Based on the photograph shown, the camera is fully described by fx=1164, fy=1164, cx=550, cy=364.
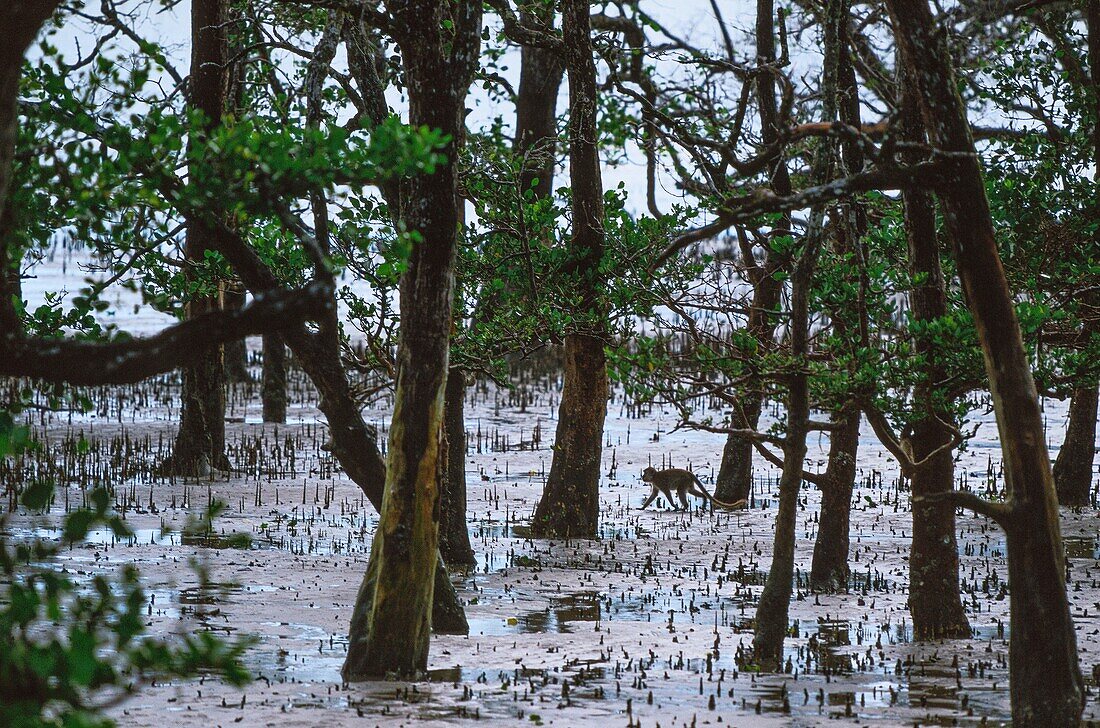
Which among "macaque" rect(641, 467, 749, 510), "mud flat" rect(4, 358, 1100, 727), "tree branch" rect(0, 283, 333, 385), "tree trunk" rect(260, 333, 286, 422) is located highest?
"tree trunk" rect(260, 333, 286, 422)

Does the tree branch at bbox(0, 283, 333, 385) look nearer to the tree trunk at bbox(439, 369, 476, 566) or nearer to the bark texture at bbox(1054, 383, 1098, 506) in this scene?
the tree trunk at bbox(439, 369, 476, 566)

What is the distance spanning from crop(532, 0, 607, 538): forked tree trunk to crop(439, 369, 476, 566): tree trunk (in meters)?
1.91

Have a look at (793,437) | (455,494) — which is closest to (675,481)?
(455,494)

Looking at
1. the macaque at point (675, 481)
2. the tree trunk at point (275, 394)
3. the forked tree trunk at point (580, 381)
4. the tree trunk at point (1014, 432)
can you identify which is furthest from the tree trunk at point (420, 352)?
the tree trunk at point (275, 394)

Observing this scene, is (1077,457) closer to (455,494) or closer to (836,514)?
(836,514)

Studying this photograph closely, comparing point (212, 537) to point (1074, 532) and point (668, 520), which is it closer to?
point (668, 520)

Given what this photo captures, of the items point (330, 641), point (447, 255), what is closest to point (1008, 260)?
point (447, 255)

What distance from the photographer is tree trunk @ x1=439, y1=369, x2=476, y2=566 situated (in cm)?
1004

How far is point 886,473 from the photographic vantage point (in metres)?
16.0

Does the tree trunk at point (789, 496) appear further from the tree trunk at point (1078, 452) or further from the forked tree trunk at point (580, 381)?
the tree trunk at point (1078, 452)

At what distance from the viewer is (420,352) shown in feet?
21.0

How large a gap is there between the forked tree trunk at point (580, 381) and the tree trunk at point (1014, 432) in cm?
565

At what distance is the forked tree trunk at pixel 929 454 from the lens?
6992 mm

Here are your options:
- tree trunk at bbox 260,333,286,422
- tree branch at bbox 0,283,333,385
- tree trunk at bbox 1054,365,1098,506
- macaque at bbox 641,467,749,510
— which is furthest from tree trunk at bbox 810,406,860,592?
tree trunk at bbox 260,333,286,422
